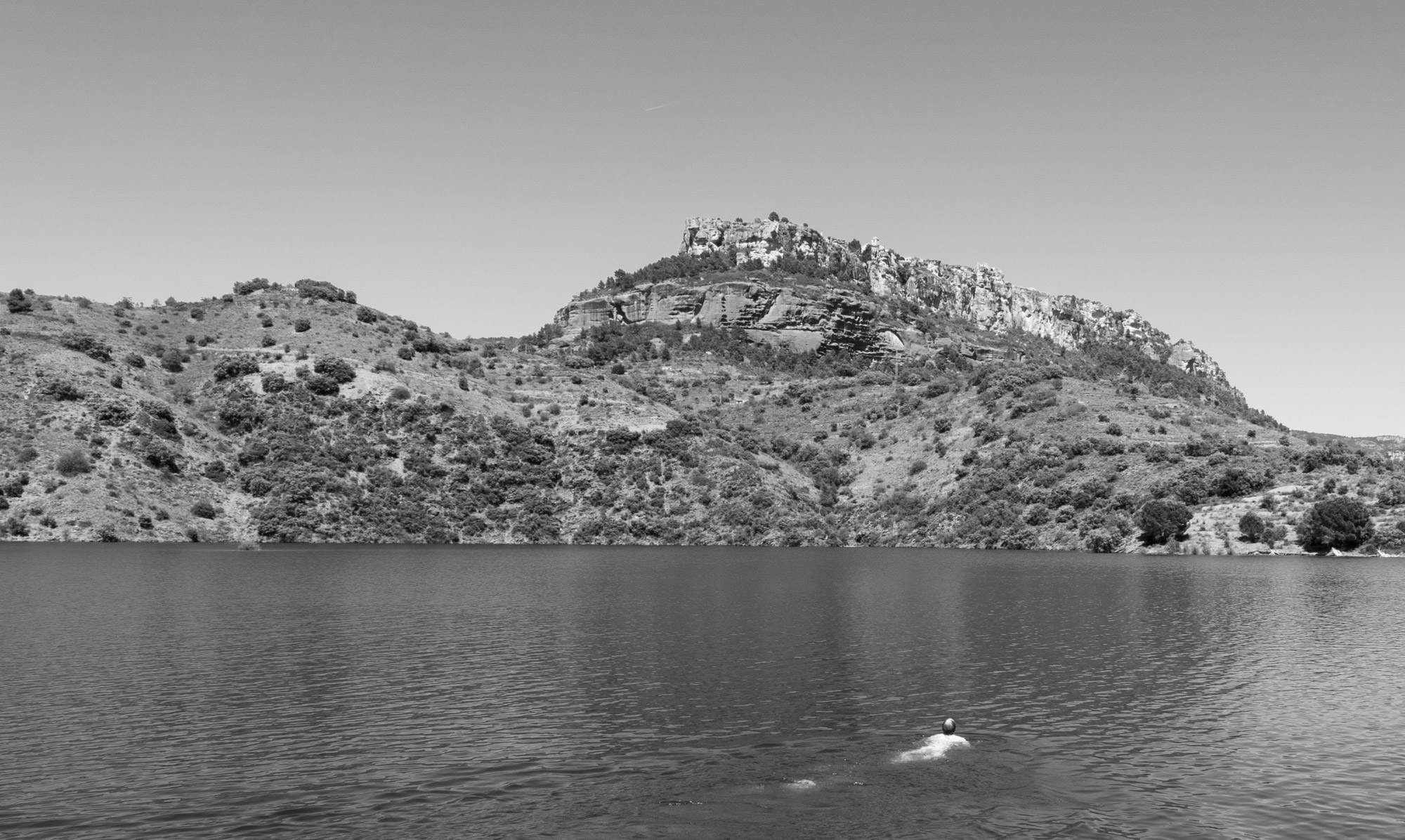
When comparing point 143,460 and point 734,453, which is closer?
point 143,460

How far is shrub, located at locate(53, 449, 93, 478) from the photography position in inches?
4422

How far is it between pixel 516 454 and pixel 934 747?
12138 centimetres

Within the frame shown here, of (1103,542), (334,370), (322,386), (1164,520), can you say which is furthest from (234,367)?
(1164,520)

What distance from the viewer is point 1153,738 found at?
32.8 meters

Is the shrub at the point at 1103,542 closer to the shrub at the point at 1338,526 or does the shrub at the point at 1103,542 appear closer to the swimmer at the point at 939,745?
the shrub at the point at 1338,526

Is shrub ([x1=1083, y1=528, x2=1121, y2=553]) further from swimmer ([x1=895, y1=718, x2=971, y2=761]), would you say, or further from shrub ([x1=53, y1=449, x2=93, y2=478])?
shrub ([x1=53, y1=449, x2=93, y2=478])

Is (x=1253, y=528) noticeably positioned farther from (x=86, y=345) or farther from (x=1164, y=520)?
(x=86, y=345)

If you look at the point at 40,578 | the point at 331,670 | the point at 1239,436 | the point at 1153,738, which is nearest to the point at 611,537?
the point at 40,578

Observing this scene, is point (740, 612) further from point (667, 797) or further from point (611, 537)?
point (611, 537)

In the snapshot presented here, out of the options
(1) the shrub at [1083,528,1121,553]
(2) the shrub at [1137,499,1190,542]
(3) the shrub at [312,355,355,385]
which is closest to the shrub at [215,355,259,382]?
(3) the shrub at [312,355,355,385]

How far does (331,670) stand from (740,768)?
19861mm

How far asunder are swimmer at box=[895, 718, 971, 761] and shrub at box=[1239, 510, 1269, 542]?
102m

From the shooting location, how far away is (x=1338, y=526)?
370 ft

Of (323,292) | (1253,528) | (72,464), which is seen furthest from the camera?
(323,292)
